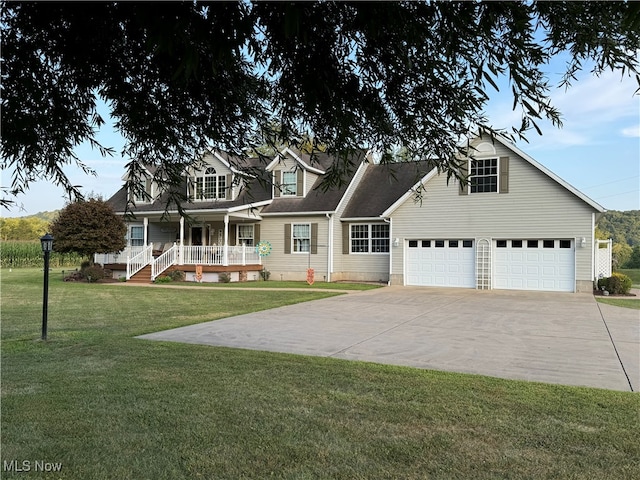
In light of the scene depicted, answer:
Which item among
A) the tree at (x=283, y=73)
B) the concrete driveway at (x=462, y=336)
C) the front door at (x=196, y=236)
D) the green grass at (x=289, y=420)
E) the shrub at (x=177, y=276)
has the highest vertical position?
the tree at (x=283, y=73)

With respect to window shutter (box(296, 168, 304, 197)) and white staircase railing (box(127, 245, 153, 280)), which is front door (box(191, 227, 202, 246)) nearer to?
white staircase railing (box(127, 245, 153, 280))

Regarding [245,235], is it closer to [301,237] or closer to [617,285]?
[301,237]

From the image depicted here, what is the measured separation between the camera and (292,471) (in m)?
3.25

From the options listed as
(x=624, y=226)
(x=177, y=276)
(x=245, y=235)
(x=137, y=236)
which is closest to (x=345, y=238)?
(x=245, y=235)

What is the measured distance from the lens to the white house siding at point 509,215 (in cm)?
1802

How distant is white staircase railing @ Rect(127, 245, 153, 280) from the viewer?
74.9 ft

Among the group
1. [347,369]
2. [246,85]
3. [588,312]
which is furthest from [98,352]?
[588,312]

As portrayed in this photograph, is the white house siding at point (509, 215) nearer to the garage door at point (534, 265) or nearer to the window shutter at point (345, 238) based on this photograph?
the garage door at point (534, 265)

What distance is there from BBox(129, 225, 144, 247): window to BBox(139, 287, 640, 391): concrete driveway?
15.9m

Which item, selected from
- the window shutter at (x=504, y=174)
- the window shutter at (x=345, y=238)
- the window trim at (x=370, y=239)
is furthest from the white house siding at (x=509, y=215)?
the window shutter at (x=345, y=238)

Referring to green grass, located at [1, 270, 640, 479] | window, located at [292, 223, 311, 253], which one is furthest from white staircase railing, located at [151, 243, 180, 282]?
green grass, located at [1, 270, 640, 479]

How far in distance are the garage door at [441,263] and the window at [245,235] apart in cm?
840

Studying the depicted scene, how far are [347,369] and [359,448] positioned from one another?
246cm

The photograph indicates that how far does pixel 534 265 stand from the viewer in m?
18.8
